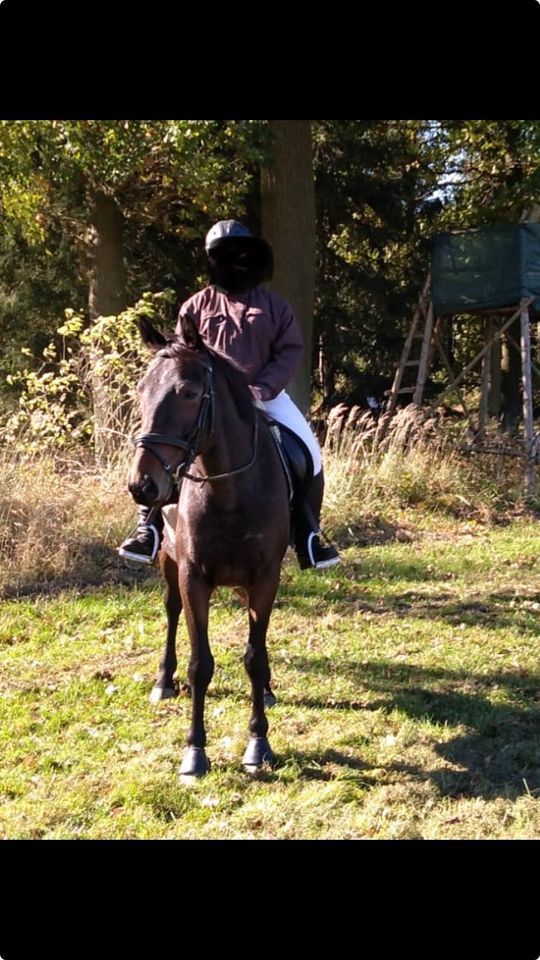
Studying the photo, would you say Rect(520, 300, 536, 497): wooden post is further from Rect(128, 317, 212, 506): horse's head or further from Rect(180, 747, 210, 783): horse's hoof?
Rect(128, 317, 212, 506): horse's head

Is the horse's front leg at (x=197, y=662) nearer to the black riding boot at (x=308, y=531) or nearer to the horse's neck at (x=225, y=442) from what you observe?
the horse's neck at (x=225, y=442)

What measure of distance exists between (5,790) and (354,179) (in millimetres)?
14879

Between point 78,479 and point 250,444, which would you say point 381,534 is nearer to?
point 78,479

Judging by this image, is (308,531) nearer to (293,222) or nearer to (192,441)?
(192,441)

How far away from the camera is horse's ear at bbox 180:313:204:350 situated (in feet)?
12.3

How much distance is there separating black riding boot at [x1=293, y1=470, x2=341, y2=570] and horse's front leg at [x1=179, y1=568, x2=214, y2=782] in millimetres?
929

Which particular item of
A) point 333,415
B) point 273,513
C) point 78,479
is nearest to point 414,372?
point 333,415

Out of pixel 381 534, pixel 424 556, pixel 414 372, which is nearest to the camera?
pixel 424 556

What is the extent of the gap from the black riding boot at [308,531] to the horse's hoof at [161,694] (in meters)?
1.28

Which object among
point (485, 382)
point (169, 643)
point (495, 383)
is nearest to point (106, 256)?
point (485, 382)

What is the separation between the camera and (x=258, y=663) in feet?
14.9

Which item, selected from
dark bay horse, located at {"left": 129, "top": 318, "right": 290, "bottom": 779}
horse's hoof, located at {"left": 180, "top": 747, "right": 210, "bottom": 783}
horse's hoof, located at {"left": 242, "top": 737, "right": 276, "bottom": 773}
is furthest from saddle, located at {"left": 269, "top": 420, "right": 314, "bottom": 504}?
horse's hoof, located at {"left": 180, "top": 747, "right": 210, "bottom": 783}

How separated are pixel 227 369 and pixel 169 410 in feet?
2.09
